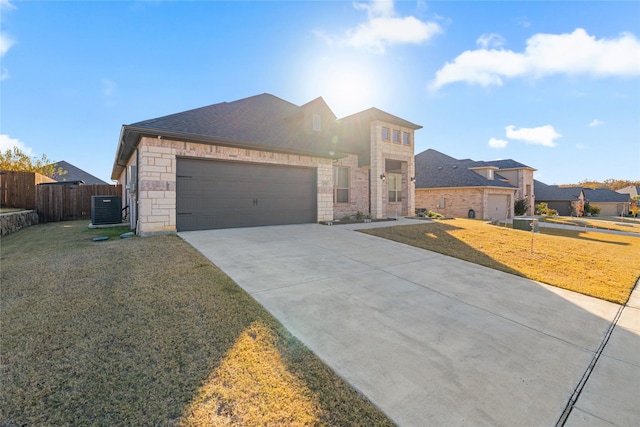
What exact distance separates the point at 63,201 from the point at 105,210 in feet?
21.6

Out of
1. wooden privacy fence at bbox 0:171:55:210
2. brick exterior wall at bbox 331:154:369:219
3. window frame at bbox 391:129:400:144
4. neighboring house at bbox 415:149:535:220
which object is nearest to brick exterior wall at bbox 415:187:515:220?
neighboring house at bbox 415:149:535:220

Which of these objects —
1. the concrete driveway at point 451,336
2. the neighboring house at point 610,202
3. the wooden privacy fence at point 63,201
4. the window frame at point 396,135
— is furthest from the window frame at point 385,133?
the neighboring house at point 610,202

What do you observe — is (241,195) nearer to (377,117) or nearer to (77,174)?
(377,117)

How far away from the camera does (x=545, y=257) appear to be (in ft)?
24.1

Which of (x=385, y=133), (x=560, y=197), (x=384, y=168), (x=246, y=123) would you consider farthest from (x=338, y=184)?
(x=560, y=197)

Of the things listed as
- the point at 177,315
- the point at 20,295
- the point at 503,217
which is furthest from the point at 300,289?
the point at 503,217

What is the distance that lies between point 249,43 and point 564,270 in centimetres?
1284

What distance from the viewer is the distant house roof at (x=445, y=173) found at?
24.0 meters

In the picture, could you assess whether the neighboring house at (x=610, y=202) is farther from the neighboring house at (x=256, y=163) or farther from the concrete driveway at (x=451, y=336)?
the concrete driveway at (x=451, y=336)

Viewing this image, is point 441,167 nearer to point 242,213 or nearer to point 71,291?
point 242,213

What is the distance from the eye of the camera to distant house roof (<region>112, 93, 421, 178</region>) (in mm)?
8617

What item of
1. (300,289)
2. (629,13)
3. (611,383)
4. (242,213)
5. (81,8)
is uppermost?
(81,8)

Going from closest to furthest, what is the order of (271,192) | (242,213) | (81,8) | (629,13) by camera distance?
(629,13) → (81,8) → (242,213) → (271,192)

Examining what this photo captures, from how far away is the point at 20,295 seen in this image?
3900mm
